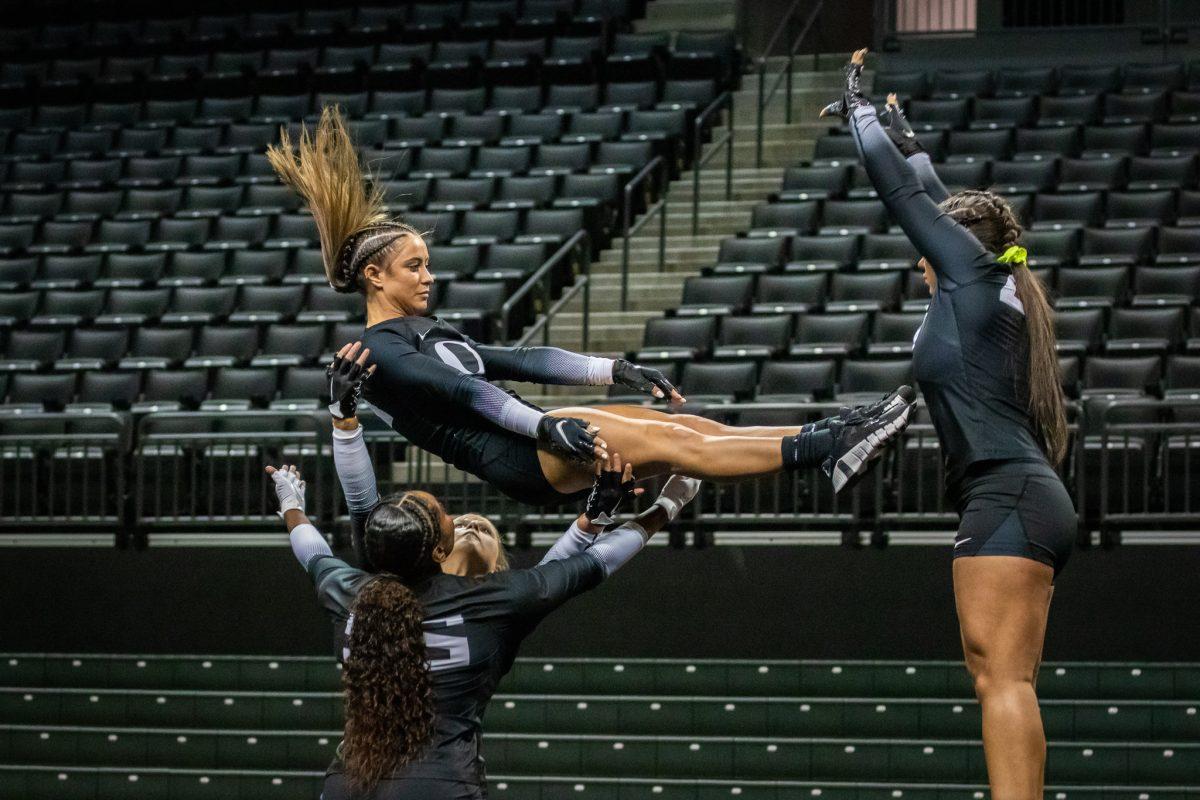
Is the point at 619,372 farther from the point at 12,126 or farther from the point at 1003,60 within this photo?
the point at 12,126

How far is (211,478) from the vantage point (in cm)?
878

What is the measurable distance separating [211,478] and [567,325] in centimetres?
389

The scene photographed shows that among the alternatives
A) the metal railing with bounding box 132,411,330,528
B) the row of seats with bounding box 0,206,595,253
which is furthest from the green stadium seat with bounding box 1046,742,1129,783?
the row of seats with bounding box 0,206,595,253

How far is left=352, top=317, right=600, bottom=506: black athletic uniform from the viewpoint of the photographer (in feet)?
14.6

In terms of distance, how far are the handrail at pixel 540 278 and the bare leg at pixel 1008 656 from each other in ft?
22.7

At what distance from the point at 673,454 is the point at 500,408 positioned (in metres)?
0.50

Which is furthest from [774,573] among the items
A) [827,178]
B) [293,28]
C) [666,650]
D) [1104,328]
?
[293,28]

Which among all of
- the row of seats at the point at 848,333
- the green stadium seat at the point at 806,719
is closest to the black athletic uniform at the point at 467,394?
the green stadium seat at the point at 806,719

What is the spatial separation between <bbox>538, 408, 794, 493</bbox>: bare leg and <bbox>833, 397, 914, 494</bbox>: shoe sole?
19cm

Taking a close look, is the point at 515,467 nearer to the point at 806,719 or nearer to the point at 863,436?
the point at 863,436

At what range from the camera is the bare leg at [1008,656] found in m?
3.60

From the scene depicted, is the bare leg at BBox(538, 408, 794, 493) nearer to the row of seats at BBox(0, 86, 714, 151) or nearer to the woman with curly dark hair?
the woman with curly dark hair

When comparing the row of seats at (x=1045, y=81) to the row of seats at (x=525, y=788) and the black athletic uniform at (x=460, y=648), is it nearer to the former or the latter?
the row of seats at (x=525, y=788)

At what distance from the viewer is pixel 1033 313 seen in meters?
3.86
